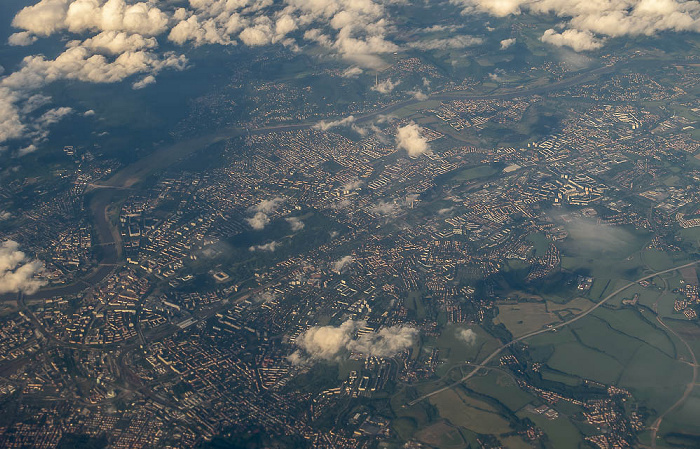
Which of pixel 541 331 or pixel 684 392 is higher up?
pixel 541 331

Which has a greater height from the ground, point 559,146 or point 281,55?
point 281,55

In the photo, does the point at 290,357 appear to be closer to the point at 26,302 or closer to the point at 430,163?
the point at 26,302

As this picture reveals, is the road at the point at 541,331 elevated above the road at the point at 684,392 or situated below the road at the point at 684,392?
above

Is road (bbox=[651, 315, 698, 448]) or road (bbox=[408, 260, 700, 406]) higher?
road (bbox=[408, 260, 700, 406])

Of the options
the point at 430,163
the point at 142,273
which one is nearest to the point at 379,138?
the point at 430,163

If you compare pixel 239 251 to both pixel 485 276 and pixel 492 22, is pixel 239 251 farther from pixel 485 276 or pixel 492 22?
pixel 492 22

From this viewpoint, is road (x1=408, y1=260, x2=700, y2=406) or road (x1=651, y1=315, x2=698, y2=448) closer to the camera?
road (x1=651, y1=315, x2=698, y2=448)

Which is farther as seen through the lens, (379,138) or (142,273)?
(379,138)

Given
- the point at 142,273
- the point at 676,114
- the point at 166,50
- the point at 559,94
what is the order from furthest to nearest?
1. the point at 166,50
2. the point at 559,94
3. the point at 676,114
4. the point at 142,273

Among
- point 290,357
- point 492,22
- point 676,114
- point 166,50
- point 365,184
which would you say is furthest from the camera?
point 492,22

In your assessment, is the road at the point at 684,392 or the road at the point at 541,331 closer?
the road at the point at 684,392

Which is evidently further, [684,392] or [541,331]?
[541,331]
